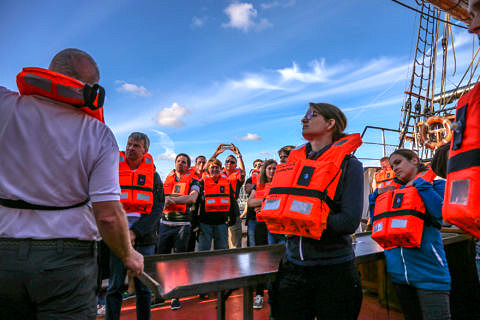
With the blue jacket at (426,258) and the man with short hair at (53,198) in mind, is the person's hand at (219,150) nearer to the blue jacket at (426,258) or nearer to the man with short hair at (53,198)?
the blue jacket at (426,258)

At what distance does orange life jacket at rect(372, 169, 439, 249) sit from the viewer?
6.89 ft

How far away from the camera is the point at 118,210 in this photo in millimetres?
1271

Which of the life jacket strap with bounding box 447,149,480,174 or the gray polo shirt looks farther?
the gray polo shirt

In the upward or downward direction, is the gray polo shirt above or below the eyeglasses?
below

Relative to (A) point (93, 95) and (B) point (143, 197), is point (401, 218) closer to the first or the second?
(A) point (93, 95)

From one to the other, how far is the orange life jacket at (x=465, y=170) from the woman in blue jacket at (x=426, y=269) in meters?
1.45

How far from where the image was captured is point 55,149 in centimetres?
122

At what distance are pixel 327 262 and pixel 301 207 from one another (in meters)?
0.29

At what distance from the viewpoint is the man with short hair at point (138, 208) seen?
262 cm

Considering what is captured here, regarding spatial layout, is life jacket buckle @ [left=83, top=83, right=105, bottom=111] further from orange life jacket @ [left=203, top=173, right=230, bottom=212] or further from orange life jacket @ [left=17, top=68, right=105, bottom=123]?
orange life jacket @ [left=203, top=173, right=230, bottom=212]

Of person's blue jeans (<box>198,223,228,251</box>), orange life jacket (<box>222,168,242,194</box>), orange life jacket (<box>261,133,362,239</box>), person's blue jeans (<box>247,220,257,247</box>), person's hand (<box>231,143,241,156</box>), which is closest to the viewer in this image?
orange life jacket (<box>261,133,362,239</box>)

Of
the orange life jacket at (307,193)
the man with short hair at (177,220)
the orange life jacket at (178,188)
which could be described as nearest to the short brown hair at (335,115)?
the orange life jacket at (307,193)

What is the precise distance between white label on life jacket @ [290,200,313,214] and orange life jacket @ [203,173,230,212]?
3275mm

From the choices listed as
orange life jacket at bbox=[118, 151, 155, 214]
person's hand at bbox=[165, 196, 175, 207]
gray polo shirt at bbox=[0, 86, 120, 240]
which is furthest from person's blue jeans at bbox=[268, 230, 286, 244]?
gray polo shirt at bbox=[0, 86, 120, 240]
